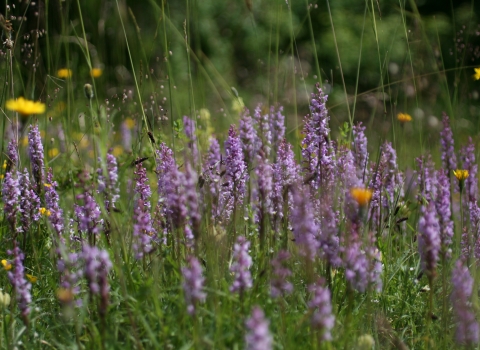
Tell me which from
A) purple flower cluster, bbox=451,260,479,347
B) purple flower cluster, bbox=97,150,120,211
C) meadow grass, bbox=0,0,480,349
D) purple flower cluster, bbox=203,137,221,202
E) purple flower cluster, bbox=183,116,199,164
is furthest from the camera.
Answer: purple flower cluster, bbox=203,137,221,202

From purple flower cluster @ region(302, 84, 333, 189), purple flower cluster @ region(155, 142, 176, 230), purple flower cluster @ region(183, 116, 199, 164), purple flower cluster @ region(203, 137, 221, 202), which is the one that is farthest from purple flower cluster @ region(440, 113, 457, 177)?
purple flower cluster @ region(155, 142, 176, 230)

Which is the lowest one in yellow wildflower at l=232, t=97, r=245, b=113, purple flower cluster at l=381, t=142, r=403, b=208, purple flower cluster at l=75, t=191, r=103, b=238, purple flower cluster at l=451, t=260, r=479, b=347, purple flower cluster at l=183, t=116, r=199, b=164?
purple flower cluster at l=451, t=260, r=479, b=347

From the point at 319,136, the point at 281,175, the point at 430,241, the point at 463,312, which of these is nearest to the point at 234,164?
the point at 281,175

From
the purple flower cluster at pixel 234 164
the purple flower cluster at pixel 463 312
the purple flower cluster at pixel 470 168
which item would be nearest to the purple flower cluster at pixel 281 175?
the purple flower cluster at pixel 234 164

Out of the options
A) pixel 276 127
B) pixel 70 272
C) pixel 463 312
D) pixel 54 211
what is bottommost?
pixel 463 312

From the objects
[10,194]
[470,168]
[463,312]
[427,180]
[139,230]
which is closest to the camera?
[463,312]

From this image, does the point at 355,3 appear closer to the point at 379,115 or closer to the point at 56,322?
the point at 379,115

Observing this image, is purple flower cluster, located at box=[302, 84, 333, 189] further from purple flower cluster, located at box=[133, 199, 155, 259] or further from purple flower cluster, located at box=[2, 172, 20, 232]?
purple flower cluster, located at box=[2, 172, 20, 232]

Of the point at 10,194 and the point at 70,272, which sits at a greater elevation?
the point at 10,194

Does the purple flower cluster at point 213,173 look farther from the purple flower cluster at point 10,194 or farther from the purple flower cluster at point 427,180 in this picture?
the purple flower cluster at point 427,180

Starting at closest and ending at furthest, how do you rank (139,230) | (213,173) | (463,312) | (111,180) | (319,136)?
(463,312), (139,230), (111,180), (319,136), (213,173)

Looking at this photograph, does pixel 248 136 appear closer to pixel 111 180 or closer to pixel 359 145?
pixel 111 180

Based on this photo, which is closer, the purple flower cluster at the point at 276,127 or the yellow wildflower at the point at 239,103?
the purple flower cluster at the point at 276,127

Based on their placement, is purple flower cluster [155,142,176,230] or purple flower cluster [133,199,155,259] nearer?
purple flower cluster [133,199,155,259]
